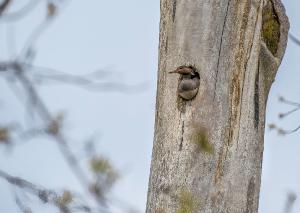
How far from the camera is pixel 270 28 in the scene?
3492mm

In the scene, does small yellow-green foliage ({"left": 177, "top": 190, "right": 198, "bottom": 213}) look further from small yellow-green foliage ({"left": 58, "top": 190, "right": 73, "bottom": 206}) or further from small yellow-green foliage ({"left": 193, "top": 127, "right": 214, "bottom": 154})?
small yellow-green foliage ({"left": 58, "top": 190, "right": 73, "bottom": 206})

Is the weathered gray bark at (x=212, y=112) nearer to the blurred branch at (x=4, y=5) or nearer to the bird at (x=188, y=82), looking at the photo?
the bird at (x=188, y=82)

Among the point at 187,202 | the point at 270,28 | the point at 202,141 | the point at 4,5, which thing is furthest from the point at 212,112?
the point at 4,5

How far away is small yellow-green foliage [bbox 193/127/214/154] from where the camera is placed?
125 inches

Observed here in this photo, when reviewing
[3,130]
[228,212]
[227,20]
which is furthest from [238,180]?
[3,130]

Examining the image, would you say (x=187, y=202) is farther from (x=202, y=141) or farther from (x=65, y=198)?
(x=65, y=198)

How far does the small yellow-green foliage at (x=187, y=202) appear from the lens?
10.4 ft

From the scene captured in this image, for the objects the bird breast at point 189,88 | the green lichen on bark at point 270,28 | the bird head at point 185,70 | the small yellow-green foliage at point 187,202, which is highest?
the green lichen on bark at point 270,28

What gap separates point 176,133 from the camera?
325 cm

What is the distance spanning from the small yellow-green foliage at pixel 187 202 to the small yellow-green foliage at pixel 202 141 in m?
0.14

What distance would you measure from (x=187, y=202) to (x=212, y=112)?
0.28 meters

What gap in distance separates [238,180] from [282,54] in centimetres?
54

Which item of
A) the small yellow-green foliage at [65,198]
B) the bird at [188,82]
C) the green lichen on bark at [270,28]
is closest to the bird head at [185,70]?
the bird at [188,82]

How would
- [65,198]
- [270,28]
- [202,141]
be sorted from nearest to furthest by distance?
[65,198] < [202,141] < [270,28]
